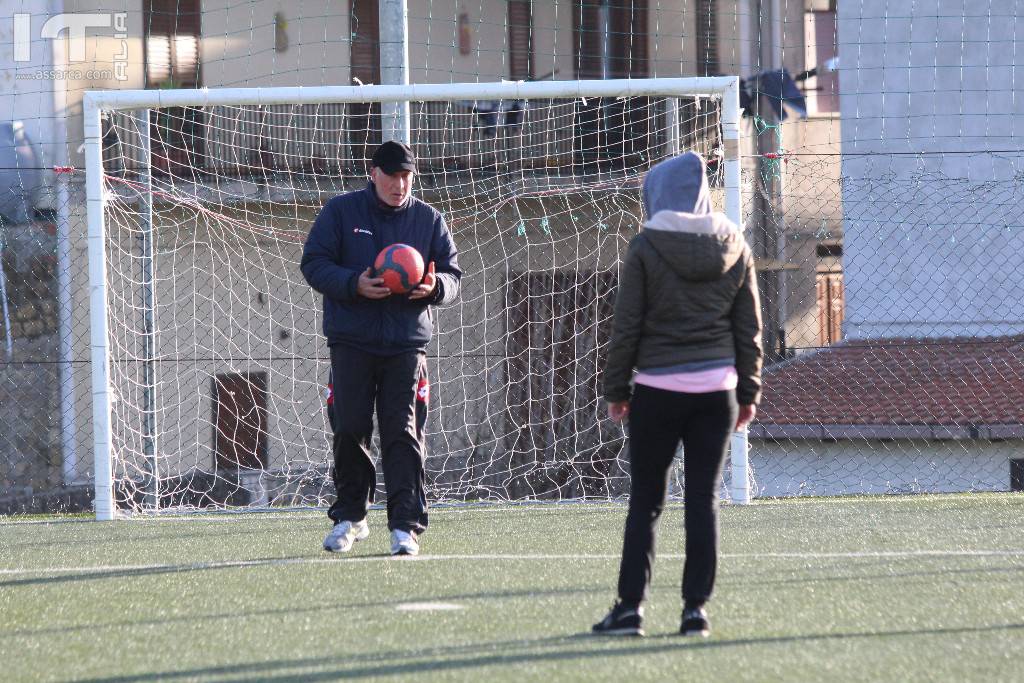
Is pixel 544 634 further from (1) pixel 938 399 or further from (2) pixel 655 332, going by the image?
(1) pixel 938 399

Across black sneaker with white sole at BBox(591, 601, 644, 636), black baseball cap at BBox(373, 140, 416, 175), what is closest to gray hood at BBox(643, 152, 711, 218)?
black sneaker with white sole at BBox(591, 601, 644, 636)

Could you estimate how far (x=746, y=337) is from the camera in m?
4.23

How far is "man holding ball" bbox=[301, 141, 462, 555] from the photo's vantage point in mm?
5781

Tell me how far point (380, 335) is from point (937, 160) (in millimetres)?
13974

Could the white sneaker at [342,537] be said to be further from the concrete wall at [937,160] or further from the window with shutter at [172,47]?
the window with shutter at [172,47]

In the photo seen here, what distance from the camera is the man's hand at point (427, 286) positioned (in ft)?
18.8

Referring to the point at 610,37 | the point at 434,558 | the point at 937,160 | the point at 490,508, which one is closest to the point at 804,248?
the point at 937,160

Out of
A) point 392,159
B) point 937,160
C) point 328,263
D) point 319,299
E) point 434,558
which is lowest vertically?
point 434,558

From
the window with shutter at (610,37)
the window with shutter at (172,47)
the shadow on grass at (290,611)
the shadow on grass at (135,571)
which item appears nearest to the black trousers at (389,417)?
the shadow on grass at (135,571)

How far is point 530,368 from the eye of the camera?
10938 millimetres

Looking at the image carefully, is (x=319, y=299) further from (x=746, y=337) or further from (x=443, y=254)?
(x=746, y=337)

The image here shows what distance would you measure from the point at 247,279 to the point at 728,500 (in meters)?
5.75

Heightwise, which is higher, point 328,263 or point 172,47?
point 172,47

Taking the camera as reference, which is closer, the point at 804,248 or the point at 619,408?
the point at 619,408
